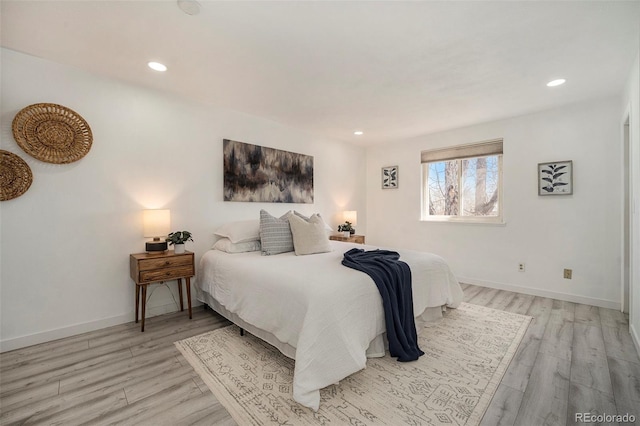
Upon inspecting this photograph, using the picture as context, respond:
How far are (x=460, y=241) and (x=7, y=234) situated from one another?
5.17m

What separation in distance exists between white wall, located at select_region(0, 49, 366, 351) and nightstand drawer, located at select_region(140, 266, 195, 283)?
1.34 feet

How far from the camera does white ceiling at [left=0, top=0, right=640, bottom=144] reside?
1.81 metres

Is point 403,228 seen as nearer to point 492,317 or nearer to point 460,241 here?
point 460,241

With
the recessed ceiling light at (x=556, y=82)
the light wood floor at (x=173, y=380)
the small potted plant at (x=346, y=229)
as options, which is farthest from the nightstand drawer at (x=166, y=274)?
the recessed ceiling light at (x=556, y=82)

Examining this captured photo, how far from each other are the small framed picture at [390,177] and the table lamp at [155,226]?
3.72m

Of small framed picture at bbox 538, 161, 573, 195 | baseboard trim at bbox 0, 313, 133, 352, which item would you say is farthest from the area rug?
small framed picture at bbox 538, 161, 573, 195

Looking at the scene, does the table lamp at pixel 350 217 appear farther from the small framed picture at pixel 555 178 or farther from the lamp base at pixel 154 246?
the lamp base at pixel 154 246

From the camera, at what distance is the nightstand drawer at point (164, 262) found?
8.56 ft

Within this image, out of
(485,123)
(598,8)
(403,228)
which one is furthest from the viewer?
(403,228)

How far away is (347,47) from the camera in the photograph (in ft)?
7.18

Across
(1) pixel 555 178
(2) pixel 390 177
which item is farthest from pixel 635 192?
(2) pixel 390 177

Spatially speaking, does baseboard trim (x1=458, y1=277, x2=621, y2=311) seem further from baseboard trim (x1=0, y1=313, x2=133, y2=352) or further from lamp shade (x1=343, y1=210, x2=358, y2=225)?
baseboard trim (x1=0, y1=313, x2=133, y2=352)

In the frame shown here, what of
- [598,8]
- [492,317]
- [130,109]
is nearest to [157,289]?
[130,109]

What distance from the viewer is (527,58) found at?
2.36 metres
